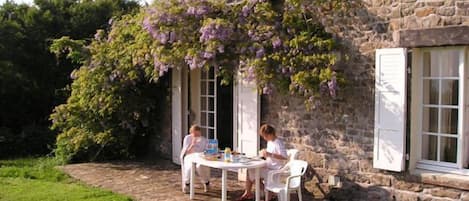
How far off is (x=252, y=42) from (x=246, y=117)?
62.8 inches

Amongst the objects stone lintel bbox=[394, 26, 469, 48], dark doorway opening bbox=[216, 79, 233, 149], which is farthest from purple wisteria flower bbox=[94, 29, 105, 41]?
stone lintel bbox=[394, 26, 469, 48]

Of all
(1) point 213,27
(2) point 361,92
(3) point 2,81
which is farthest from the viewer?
(3) point 2,81

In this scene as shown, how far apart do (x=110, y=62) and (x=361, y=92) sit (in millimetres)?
5935

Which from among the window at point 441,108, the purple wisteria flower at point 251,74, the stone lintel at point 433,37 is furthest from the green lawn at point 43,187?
the stone lintel at point 433,37

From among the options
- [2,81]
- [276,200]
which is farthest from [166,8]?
[2,81]

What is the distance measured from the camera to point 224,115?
10.5 meters

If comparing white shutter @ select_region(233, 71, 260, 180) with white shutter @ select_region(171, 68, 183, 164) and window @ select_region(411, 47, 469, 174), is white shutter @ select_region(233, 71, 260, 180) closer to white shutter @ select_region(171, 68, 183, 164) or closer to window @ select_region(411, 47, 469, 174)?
white shutter @ select_region(171, 68, 183, 164)

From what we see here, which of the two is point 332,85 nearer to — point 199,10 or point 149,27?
point 199,10

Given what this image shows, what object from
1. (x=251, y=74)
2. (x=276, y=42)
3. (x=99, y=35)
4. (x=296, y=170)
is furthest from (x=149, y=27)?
(x=296, y=170)

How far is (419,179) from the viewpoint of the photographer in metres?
7.12

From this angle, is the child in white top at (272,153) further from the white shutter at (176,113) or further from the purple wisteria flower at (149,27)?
the white shutter at (176,113)

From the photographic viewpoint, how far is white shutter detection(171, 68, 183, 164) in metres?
11.3

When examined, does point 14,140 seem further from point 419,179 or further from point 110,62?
point 419,179

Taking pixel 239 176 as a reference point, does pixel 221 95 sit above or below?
above
